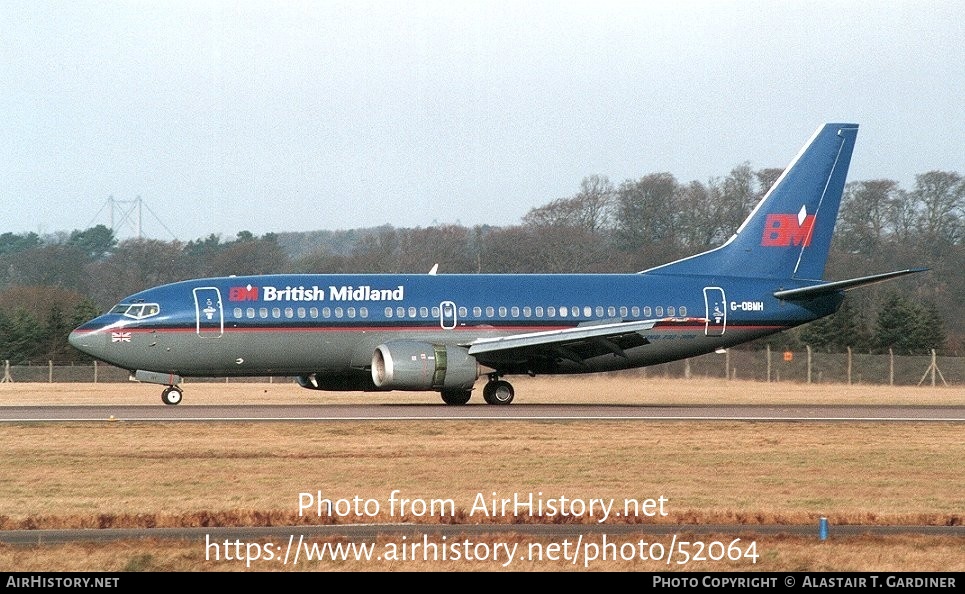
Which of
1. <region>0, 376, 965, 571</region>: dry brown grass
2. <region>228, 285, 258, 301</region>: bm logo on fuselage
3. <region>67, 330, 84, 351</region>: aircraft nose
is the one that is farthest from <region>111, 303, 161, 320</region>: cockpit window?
<region>0, 376, 965, 571</region>: dry brown grass

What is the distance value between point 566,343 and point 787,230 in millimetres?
9392

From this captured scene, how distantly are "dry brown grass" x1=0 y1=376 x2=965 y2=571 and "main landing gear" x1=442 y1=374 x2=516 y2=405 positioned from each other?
710 cm

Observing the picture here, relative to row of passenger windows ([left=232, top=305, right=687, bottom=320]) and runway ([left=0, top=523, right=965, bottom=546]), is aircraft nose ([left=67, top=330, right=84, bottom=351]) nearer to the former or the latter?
row of passenger windows ([left=232, top=305, right=687, bottom=320])

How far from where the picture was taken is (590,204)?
12100 centimetres

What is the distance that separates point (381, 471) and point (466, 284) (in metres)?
17.4

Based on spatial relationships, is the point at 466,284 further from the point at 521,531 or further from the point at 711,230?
the point at 711,230

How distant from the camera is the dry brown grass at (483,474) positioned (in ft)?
49.3

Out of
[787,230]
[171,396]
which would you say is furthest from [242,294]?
[787,230]

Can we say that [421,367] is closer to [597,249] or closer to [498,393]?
[498,393]

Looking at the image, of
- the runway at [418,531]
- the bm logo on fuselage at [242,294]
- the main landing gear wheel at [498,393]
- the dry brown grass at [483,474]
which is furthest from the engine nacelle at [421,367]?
the runway at [418,531]

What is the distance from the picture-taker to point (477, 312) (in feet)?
126

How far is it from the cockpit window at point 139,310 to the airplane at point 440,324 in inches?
1.5

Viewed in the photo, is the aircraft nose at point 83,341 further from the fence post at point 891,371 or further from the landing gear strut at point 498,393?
the fence post at point 891,371

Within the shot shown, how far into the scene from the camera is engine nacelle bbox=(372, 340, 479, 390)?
36.1 metres
